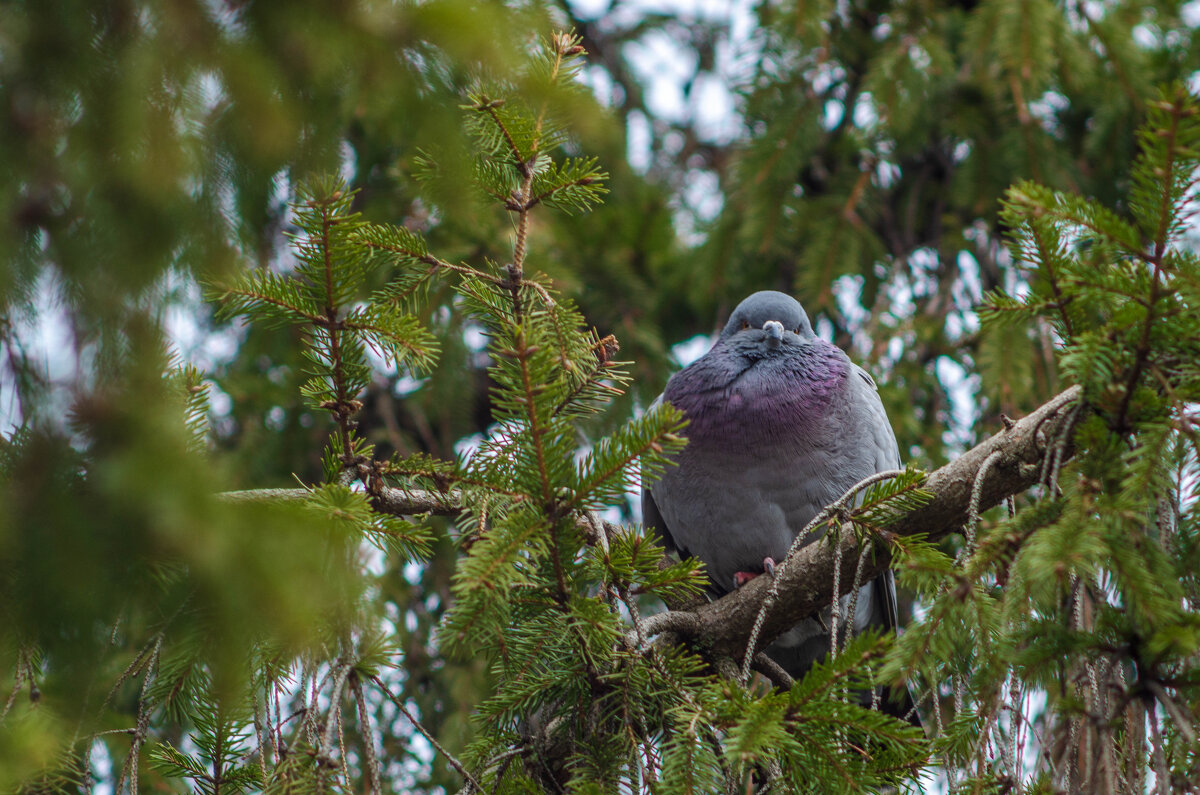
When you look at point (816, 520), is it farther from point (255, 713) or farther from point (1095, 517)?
point (255, 713)

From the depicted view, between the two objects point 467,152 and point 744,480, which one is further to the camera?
point 744,480

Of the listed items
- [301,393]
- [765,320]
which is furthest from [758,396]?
[301,393]

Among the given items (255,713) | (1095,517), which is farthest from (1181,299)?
(255,713)

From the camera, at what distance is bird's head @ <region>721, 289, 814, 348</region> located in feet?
12.5

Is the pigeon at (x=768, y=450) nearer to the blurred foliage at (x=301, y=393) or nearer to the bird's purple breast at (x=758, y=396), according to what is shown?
the bird's purple breast at (x=758, y=396)

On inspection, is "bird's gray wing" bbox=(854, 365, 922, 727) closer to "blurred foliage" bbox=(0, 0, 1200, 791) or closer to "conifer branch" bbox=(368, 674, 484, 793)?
"blurred foliage" bbox=(0, 0, 1200, 791)

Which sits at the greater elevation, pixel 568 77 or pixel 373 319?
pixel 568 77

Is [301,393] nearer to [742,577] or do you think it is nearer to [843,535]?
[843,535]

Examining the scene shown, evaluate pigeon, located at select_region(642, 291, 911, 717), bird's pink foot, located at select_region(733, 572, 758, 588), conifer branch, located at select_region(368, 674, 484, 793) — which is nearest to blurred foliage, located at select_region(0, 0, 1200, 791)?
conifer branch, located at select_region(368, 674, 484, 793)

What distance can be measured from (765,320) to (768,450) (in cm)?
73

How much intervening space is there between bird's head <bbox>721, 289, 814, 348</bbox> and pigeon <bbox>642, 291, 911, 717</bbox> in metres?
0.02

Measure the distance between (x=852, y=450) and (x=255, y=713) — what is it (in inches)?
87.4

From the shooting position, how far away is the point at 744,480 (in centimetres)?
344

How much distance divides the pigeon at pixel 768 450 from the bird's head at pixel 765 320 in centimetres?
2
